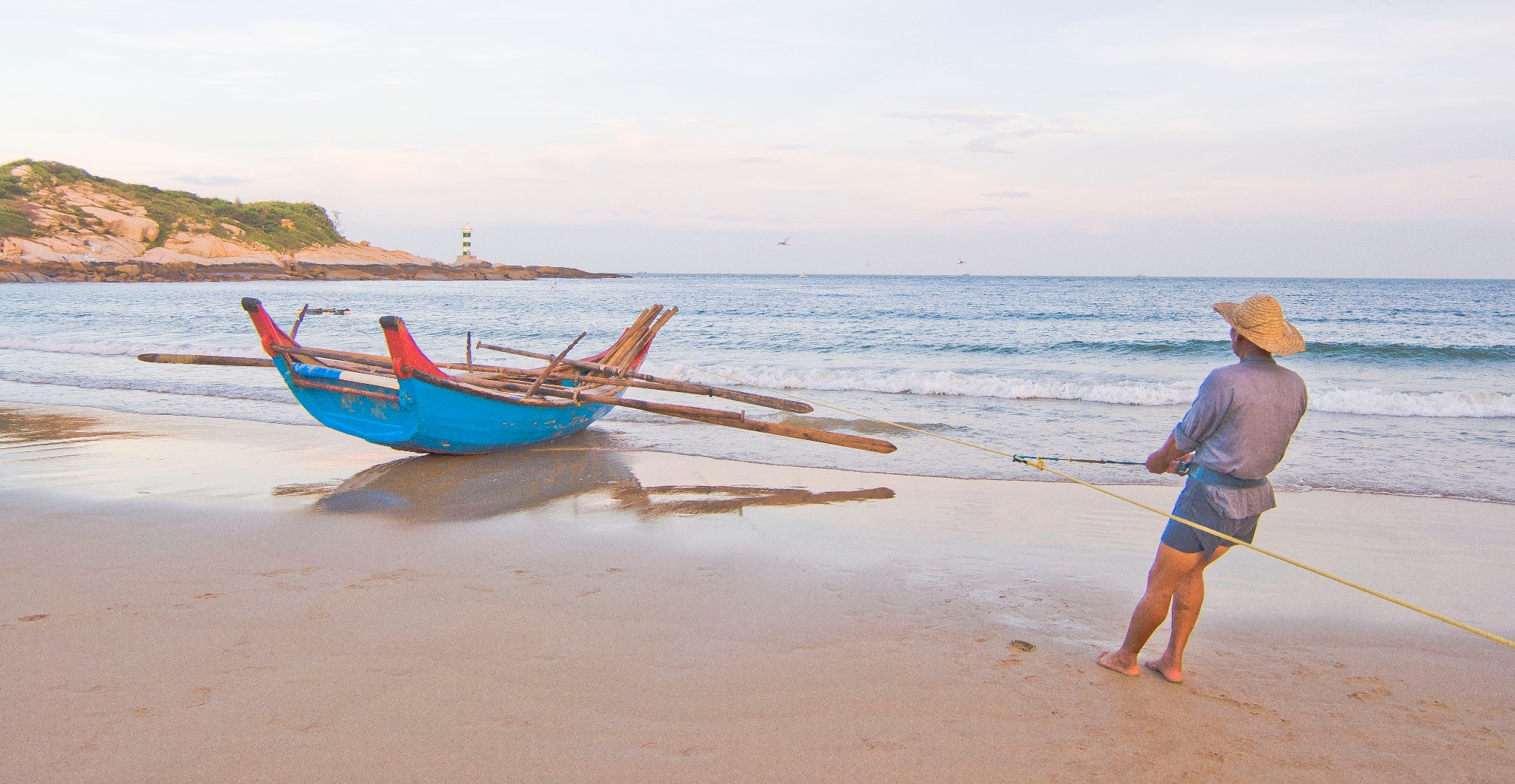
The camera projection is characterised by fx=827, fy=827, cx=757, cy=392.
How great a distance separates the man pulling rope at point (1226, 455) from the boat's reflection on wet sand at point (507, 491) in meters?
2.92

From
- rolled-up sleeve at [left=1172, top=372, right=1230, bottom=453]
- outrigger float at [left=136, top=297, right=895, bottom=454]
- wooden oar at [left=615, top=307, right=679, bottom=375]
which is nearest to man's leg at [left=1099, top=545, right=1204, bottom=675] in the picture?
rolled-up sleeve at [left=1172, top=372, right=1230, bottom=453]

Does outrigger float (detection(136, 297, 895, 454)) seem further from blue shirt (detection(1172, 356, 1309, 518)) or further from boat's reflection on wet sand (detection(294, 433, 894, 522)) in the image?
blue shirt (detection(1172, 356, 1309, 518))

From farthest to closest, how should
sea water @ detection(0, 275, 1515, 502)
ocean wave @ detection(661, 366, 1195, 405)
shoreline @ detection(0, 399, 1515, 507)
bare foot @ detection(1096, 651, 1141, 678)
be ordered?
ocean wave @ detection(661, 366, 1195, 405) < sea water @ detection(0, 275, 1515, 502) < shoreline @ detection(0, 399, 1515, 507) < bare foot @ detection(1096, 651, 1141, 678)

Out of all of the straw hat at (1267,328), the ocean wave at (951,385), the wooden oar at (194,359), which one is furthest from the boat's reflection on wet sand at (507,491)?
the ocean wave at (951,385)

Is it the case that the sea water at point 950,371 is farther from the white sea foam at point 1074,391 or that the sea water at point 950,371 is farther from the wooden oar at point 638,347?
the wooden oar at point 638,347

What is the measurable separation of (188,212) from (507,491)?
72513 mm

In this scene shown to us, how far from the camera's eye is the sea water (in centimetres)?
768

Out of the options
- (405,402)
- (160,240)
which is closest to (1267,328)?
(405,402)

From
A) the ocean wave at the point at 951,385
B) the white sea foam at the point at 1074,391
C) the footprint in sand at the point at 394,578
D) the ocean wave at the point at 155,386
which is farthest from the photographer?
the ocean wave at the point at 951,385

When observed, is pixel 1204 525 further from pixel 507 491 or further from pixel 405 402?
pixel 405 402

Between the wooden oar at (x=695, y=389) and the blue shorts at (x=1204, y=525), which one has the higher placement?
the blue shorts at (x=1204, y=525)

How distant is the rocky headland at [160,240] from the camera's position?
48.1 m

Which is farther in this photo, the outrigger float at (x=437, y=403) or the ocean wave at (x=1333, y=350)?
the ocean wave at (x=1333, y=350)

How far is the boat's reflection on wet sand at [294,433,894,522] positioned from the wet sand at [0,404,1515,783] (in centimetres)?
5
